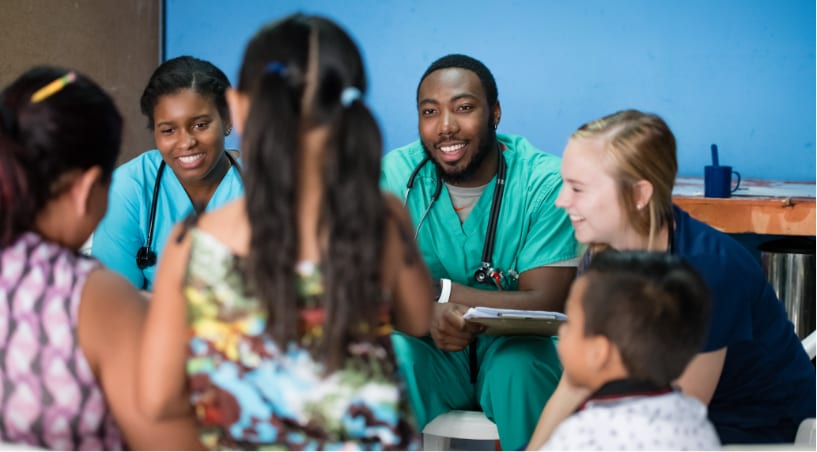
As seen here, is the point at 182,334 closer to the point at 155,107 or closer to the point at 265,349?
the point at 265,349

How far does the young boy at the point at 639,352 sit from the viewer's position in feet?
4.00

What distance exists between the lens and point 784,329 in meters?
1.66

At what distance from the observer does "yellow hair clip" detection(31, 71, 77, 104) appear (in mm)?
1227

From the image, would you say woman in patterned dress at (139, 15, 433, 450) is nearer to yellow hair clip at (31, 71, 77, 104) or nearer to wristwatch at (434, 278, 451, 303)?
yellow hair clip at (31, 71, 77, 104)

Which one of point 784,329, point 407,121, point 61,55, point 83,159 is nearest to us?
point 83,159

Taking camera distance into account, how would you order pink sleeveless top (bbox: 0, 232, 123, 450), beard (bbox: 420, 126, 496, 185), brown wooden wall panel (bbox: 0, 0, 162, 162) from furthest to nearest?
brown wooden wall panel (bbox: 0, 0, 162, 162)
beard (bbox: 420, 126, 496, 185)
pink sleeveless top (bbox: 0, 232, 123, 450)

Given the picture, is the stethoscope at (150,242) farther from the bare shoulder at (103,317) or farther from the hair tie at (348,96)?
the hair tie at (348,96)

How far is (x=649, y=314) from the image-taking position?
4.08 ft

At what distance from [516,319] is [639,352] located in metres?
0.59

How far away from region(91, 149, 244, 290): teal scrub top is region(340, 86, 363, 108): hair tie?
1.15 metres

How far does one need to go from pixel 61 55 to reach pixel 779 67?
277 cm

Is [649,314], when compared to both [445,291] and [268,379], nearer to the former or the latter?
[268,379]

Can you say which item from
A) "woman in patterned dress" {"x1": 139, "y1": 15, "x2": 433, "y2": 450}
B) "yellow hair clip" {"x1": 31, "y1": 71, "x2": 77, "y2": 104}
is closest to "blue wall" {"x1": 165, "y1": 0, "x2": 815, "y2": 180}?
"yellow hair clip" {"x1": 31, "y1": 71, "x2": 77, "y2": 104}

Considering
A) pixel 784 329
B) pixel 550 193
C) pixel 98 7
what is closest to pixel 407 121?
pixel 98 7
